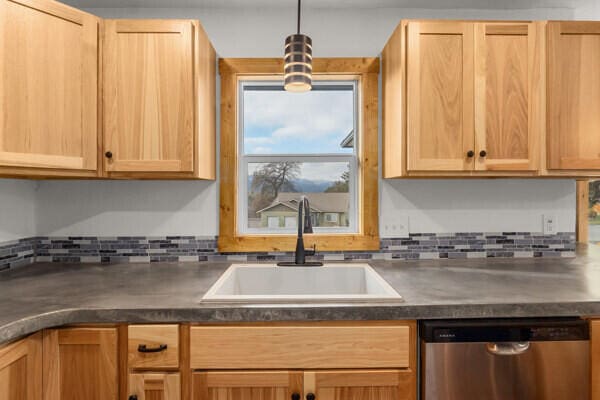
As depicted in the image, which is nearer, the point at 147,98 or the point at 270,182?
the point at 147,98

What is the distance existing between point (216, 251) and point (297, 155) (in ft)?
2.42

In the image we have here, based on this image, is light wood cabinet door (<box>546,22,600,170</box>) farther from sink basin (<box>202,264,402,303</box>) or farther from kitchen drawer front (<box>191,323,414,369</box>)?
kitchen drawer front (<box>191,323,414,369</box>)

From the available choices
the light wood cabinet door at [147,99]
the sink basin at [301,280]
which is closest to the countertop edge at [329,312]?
the sink basin at [301,280]

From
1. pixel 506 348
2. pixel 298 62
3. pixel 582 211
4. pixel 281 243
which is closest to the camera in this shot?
pixel 506 348

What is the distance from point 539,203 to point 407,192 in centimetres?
79

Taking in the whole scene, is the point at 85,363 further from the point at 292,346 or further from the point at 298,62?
the point at 298,62

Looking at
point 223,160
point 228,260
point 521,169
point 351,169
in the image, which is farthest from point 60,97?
point 521,169

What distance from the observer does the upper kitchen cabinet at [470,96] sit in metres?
1.67

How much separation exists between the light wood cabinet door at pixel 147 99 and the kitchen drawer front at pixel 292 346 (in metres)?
0.82

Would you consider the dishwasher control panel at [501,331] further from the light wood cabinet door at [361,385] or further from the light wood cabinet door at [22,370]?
the light wood cabinet door at [22,370]

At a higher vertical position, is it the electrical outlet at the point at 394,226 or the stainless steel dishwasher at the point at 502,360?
the electrical outlet at the point at 394,226

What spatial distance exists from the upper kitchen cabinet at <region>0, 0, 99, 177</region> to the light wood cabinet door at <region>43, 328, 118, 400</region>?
2.37ft

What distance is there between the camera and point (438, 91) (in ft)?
5.49

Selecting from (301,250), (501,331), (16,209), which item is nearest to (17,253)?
(16,209)
